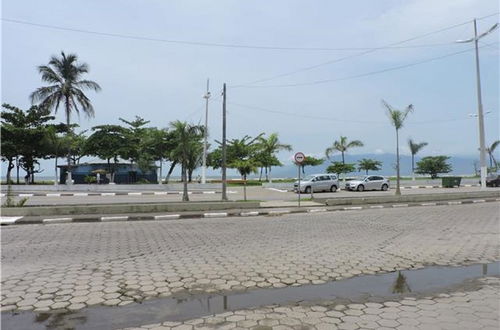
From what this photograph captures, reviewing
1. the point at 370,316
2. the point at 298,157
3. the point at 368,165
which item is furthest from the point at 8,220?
the point at 368,165

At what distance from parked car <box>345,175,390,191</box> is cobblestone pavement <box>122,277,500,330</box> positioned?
3356 cm

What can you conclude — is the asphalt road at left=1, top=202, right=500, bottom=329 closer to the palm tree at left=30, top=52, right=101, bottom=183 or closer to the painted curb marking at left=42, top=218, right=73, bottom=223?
the painted curb marking at left=42, top=218, right=73, bottom=223

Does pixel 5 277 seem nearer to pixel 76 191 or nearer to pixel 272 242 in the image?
pixel 272 242

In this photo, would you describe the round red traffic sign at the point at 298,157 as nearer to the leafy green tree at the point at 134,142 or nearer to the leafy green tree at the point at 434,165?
the leafy green tree at the point at 134,142

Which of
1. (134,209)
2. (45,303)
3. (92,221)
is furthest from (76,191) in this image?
(45,303)

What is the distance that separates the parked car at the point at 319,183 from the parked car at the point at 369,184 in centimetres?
188

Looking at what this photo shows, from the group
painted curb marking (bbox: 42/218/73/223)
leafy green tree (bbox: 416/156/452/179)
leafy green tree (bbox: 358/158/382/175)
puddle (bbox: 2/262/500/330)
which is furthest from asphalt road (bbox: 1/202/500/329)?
leafy green tree (bbox: 416/156/452/179)

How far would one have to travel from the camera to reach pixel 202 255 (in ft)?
27.2

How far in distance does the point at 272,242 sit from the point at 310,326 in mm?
5526

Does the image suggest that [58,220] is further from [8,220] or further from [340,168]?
[340,168]

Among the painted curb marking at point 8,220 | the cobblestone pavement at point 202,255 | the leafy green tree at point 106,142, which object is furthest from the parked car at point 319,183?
the painted curb marking at point 8,220

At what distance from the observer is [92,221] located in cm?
1562

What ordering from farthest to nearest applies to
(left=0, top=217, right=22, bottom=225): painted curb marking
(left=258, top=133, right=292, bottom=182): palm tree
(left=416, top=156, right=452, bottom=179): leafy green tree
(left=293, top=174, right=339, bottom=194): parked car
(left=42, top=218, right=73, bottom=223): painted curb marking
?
(left=416, top=156, right=452, bottom=179): leafy green tree, (left=258, top=133, right=292, bottom=182): palm tree, (left=293, top=174, right=339, bottom=194): parked car, (left=42, top=218, right=73, bottom=223): painted curb marking, (left=0, top=217, right=22, bottom=225): painted curb marking

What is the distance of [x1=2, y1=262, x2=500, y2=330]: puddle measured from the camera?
4.63 meters
